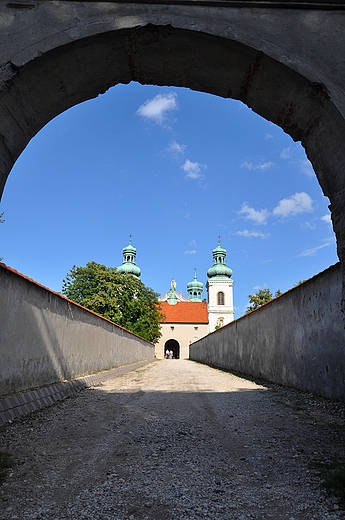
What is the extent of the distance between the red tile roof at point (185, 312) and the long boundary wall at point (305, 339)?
155 ft

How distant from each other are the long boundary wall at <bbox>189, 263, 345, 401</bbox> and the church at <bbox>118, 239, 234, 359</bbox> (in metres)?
45.6

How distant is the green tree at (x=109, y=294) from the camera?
3397 cm

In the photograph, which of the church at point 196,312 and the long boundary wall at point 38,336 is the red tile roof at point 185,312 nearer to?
the church at point 196,312

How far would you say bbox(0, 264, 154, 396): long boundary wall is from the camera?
572 centimetres

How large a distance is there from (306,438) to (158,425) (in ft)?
6.18

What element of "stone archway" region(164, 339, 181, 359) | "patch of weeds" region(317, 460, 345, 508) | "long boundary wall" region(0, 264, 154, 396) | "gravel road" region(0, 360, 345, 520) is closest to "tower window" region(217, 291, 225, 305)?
"stone archway" region(164, 339, 181, 359)

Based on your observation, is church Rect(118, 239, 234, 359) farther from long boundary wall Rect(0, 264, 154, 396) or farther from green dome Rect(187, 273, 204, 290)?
long boundary wall Rect(0, 264, 154, 396)

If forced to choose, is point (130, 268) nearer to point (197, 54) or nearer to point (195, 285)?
point (195, 285)

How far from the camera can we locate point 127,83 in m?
3.92

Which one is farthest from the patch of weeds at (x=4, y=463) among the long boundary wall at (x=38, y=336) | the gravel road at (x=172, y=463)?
the long boundary wall at (x=38, y=336)

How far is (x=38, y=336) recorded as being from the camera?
7.00 meters

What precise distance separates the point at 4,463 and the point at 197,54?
4211 millimetres

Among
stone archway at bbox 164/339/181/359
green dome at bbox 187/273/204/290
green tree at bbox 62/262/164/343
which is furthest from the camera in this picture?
green dome at bbox 187/273/204/290

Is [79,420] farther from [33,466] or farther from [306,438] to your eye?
[306,438]
